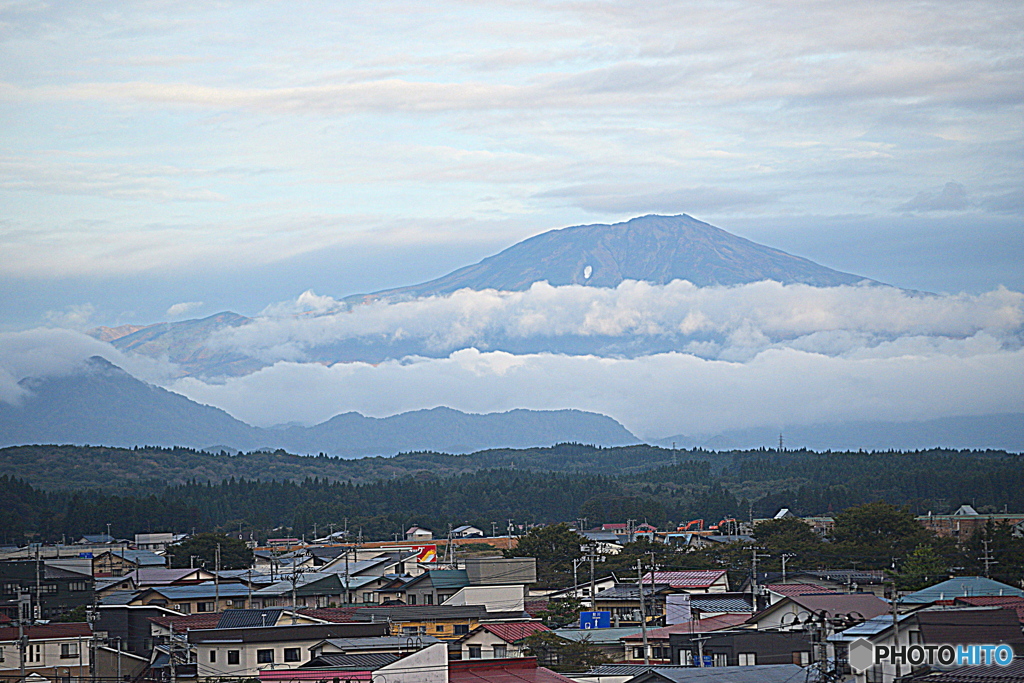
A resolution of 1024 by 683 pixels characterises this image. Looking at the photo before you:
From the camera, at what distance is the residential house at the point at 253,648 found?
29844 mm

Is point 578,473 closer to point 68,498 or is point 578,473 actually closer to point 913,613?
point 68,498

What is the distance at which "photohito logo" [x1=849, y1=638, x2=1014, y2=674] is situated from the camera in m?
17.5

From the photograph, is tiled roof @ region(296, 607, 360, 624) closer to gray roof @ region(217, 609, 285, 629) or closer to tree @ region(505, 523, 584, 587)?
gray roof @ region(217, 609, 285, 629)

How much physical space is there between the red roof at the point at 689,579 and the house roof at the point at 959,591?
10499mm

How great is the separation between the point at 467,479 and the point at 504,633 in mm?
134572

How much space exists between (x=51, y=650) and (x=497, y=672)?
19850 millimetres

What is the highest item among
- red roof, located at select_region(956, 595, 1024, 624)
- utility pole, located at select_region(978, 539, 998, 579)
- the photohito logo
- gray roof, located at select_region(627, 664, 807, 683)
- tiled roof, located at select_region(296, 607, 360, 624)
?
the photohito logo

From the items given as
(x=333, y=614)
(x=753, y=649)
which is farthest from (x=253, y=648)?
(x=753, y=649)

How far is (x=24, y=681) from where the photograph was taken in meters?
26.5

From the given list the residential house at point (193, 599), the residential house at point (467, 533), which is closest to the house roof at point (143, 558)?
the residential house at point (193, 599)

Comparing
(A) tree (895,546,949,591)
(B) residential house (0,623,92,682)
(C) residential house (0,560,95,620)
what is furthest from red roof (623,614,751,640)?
(C) residential house (0,560,95,620)

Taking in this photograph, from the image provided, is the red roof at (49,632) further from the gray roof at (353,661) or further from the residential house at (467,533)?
the residential house at (467,533)

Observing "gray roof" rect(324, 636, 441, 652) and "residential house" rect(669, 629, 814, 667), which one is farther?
"gray roof" rect(324, 636, 441, 652)

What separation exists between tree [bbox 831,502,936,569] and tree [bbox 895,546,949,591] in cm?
443
